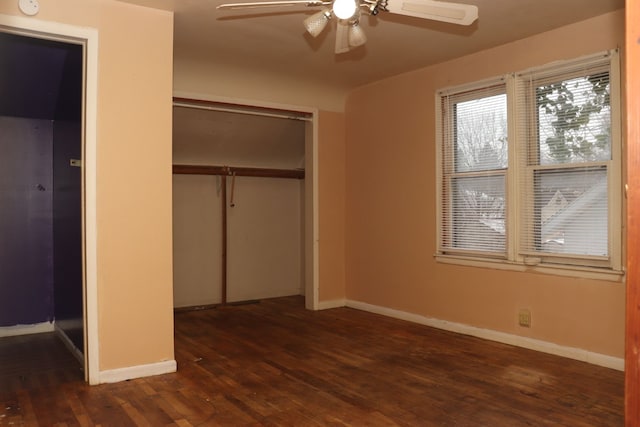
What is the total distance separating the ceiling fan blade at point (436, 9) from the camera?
2336 mm

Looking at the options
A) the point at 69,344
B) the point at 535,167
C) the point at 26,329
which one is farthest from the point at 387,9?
the point at 26,329

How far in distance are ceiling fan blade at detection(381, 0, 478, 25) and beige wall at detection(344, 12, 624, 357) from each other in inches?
65.3

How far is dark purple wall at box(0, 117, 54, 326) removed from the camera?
448cm

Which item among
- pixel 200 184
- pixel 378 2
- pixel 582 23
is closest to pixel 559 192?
pixel 582 23

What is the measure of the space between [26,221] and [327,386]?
3.28 meters

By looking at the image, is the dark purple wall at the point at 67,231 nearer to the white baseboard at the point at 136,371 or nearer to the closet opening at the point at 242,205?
the white baseboard at the point at 136,371

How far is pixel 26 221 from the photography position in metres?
4.55

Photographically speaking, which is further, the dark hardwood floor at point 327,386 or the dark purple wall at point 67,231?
the dark purple wall at point 67,231

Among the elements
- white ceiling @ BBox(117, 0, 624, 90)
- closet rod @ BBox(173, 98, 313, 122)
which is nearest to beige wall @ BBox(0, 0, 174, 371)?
white ceiling @ BBox(117, 0, 624, 90)

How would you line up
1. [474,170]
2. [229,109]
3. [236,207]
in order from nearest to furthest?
[474,170] < [229,109] < [236,207]

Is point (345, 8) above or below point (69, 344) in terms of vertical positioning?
above

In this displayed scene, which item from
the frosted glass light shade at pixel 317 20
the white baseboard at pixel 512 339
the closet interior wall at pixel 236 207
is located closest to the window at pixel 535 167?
the white baseboard at pixel 512 339

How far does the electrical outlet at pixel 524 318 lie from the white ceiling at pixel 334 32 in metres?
2.18

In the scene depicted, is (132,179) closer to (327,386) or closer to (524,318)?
(327,386)
